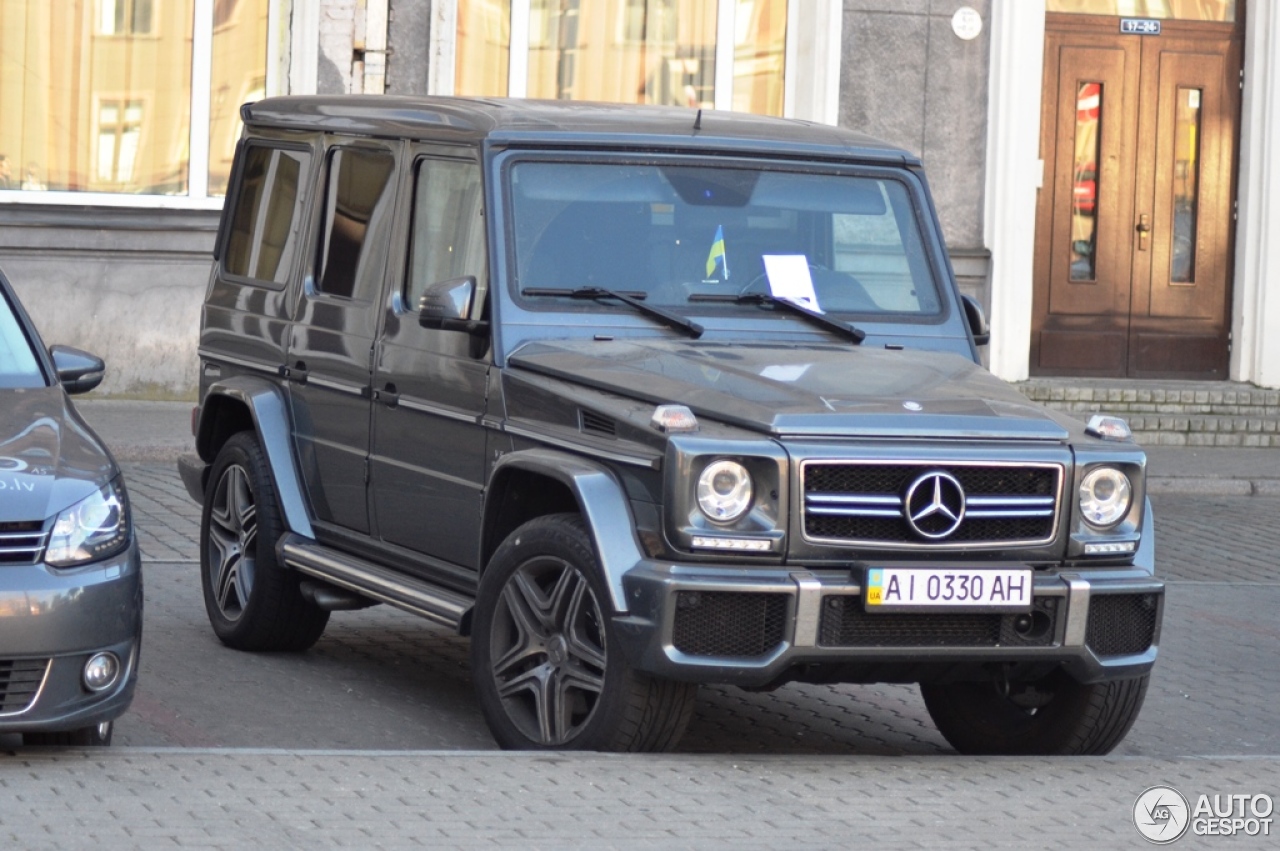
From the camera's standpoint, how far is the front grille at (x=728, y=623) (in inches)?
226

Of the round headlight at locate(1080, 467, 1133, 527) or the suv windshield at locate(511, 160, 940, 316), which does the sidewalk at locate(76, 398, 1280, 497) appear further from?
the round headlight at locate(1080, 467, 1133, 527)

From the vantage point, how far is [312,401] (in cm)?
785

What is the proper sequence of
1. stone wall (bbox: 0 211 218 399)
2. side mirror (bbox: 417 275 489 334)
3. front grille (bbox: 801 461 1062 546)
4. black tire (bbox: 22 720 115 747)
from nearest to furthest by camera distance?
front grille (bbox: 801 461 1062 546), black tire (bbox: 22 720 115 747), side mirror (bbox: 417 275 489 334), stone wall (bbox: 0 211 218 399)

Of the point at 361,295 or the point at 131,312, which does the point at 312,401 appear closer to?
the point at 361,295

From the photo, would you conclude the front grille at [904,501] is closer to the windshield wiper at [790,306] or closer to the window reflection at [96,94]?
the windshield wiper at [790,306]

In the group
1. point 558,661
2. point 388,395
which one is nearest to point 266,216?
point 388,395

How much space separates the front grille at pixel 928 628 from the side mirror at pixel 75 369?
2695mm

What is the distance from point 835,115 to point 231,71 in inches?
192

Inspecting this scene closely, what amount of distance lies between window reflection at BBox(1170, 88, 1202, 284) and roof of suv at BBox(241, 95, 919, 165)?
1136 cm

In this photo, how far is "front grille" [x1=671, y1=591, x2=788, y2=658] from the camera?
5.75 m

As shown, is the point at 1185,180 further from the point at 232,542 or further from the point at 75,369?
the point at 75,369

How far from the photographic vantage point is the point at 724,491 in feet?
19.0

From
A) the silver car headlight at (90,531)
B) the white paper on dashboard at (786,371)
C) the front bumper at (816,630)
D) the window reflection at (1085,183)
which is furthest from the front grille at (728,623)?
the window reflection at (1085,183)

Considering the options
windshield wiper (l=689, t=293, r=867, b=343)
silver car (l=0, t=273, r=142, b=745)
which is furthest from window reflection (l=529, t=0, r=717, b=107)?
silver car (l=0, t=273, r=142, b=745)
